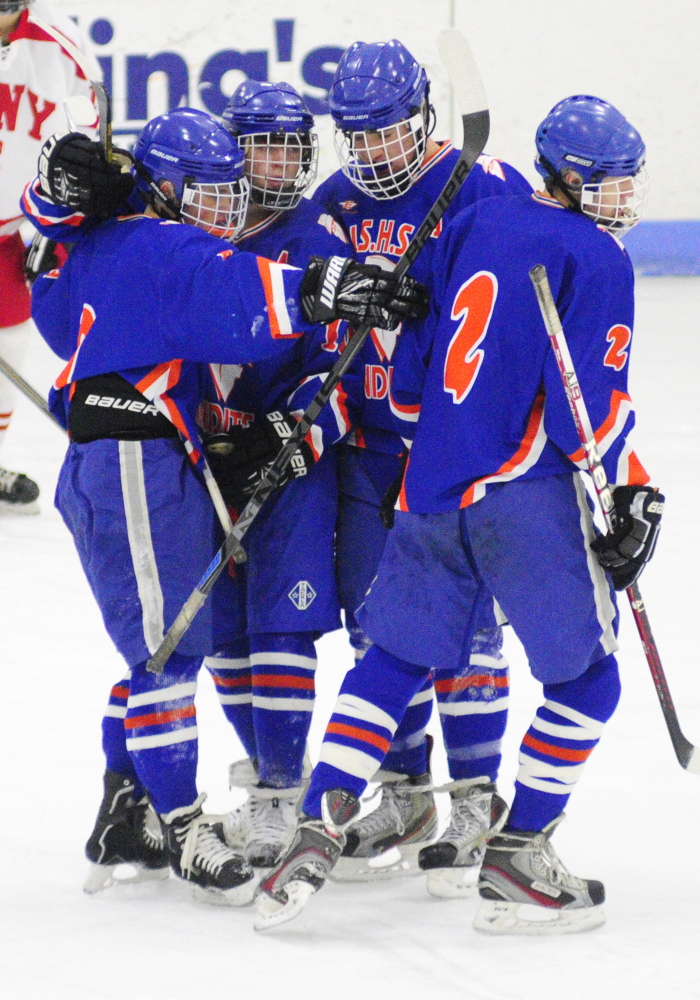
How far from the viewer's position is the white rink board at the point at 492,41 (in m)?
6.49

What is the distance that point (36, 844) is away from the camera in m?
2.16

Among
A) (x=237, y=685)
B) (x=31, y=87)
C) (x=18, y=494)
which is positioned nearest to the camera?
(x=237, y=685)

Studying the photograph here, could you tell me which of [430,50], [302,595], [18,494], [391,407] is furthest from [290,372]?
[430,50]

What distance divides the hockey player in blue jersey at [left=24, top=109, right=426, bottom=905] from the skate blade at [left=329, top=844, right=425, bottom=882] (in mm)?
171

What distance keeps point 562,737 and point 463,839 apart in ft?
1.03

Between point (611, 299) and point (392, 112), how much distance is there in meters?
0.46

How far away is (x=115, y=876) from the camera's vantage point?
206 cm

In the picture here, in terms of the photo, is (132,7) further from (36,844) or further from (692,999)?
(692,999)

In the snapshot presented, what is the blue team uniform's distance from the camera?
210cm

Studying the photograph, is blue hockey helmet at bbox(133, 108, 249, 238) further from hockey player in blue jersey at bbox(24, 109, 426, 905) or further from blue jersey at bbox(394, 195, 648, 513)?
blue jersey at bbox(394, 195, 648, 513)

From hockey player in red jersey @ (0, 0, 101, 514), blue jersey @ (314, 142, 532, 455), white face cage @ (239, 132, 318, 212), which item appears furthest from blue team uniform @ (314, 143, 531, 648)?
hockey player in red jersey @ (0, 0, 101, 514)

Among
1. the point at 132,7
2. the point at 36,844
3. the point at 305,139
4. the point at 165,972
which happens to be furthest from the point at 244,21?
the point at 165,972

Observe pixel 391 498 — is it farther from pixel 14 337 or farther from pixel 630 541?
pixel 14 337

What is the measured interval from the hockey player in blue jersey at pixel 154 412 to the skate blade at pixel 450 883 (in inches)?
10.2
